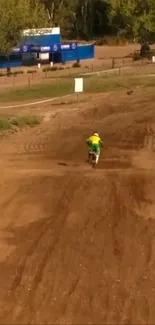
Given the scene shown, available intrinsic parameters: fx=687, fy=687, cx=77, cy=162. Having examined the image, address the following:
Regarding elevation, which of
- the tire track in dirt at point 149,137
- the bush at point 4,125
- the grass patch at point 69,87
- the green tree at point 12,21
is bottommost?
the grass patch at point 69,87

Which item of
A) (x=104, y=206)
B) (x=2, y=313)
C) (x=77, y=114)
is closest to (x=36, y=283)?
(x=2, y=313)

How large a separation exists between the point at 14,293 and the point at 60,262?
165 centimetres

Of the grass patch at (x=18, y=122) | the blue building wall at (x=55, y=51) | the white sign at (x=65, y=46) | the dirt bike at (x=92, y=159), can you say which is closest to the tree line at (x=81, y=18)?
the blue building wall at (x=55, y=51)

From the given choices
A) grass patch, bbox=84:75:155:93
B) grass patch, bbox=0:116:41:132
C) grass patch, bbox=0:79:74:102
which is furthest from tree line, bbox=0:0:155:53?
grass patch, bbox=0:116:41:132

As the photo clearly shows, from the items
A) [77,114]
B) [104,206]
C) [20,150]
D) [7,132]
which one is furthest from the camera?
[77,114]

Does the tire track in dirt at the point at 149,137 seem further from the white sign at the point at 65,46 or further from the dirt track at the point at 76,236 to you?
the white sign at the point at 65,46

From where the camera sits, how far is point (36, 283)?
11242 mm

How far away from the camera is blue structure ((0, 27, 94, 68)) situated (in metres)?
75.2

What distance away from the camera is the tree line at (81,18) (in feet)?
206

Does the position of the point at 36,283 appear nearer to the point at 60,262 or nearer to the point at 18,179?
the point at 60,262

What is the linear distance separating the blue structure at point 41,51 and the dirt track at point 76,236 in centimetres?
4888

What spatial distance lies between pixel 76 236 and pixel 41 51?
6610 centimetres

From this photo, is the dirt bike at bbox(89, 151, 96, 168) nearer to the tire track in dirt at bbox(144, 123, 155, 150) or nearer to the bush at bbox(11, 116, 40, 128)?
the tire track in dirt at bbox(144, 123, 155, 150)

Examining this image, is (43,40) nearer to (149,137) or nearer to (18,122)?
(18,122)
